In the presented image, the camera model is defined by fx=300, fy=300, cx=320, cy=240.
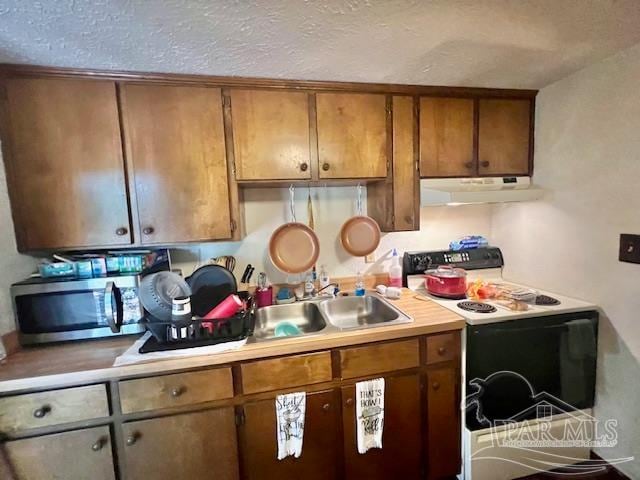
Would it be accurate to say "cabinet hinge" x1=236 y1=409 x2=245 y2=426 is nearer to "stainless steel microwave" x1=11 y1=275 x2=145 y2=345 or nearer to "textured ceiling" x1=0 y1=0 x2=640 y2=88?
"stainless steel microwave" x1=11 y1=275 x2=145 y2=345

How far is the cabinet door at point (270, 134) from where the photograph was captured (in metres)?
1.49

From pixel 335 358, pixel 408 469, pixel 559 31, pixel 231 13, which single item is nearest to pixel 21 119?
pixel 231 13

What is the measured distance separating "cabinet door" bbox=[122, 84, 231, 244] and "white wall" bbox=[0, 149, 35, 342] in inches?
20.3

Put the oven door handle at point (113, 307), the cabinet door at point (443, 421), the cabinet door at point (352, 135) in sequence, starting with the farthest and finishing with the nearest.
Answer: the cabinet door at point (352, 135) → the cabinet door at point (443, 421) → the oven door handle at point (113, 307)

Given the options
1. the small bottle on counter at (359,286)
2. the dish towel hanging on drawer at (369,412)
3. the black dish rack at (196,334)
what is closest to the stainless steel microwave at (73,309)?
A: the black dish rack at (196,334)

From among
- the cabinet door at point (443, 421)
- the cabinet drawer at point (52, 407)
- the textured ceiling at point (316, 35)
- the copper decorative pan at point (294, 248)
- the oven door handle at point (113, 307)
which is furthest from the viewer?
the copper decorative pan at point (294, 248)

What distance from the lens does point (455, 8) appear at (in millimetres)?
1002

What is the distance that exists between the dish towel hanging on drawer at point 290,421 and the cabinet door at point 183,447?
194 mm

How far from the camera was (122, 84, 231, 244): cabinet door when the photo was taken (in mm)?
1389

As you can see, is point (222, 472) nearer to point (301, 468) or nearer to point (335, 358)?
point (301, 468)

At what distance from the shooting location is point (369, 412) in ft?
4.53

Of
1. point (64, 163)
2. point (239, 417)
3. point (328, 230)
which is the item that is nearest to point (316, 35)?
point (328, 230)

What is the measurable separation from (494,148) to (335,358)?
5.03 feet

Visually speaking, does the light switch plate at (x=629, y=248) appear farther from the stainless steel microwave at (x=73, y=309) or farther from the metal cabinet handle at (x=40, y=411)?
the metal cabinet handle at (x=40, y=411)
